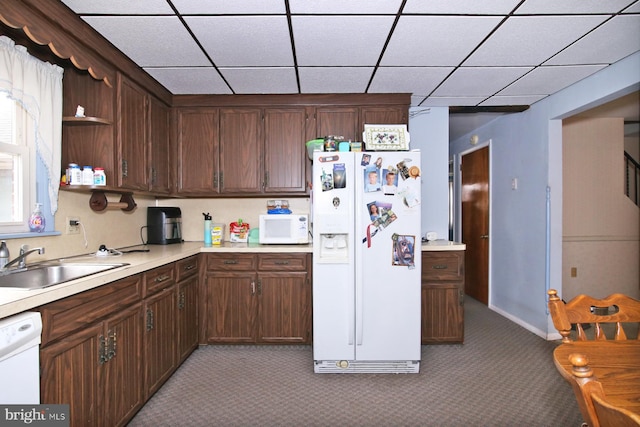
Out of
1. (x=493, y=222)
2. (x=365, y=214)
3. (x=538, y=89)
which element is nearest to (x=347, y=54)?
(x=365, y=214)

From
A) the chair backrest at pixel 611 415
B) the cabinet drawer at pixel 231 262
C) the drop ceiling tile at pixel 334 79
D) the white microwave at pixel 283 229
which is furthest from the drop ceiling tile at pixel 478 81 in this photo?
the chair backrest at pixel 611 415

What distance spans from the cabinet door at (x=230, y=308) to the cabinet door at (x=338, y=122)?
5.05 ft

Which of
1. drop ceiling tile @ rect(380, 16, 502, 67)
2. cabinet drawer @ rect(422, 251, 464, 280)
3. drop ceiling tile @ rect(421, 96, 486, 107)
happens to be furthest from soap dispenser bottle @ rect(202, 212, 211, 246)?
drop ceiling tile @ rect(421, 96, 486, 107)

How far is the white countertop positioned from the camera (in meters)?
1.28

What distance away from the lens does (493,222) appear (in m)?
Answer: 4.43

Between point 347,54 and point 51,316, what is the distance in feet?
7.43

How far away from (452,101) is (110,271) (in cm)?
331

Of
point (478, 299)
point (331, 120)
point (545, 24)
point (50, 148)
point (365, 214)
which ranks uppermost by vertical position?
point (545, 24)

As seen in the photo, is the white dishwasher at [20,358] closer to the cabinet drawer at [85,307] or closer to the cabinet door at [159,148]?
the cabinet drawer at [85,307]

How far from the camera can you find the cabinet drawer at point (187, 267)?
2725mm

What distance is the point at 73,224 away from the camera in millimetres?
2473

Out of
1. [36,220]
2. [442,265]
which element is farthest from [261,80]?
[442,265]

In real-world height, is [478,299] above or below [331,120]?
below

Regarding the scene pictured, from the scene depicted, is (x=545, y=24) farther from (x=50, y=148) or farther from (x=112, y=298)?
(x=50, y=148)
